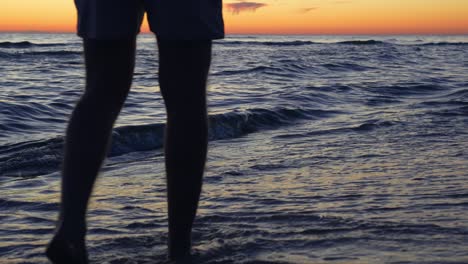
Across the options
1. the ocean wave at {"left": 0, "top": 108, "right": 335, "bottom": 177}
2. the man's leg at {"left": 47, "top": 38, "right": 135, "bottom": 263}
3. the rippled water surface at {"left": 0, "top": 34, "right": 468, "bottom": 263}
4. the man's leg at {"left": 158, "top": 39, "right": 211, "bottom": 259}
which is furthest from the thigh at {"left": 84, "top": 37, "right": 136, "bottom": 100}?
the ocean wave at {"left": 0, "top": 108, "right": 335, "bottom": 177}

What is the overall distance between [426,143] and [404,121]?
4.58 feet

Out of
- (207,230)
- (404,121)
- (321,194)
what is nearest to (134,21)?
(207,230)

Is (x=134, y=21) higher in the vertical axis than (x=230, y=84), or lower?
higher

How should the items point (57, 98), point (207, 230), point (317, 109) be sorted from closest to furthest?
point (207, 230)
point (317, 109)
point (57, 98)

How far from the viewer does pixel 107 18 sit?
1759 mm

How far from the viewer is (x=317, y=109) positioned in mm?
7566

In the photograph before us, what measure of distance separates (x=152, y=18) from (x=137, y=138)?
395 centimetres

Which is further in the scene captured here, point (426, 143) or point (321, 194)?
point (426, 143)

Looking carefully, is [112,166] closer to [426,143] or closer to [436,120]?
[426,143]

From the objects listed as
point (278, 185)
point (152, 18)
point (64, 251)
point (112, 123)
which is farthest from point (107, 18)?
point (278, 185)

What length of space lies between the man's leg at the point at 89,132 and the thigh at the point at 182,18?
0.44ft

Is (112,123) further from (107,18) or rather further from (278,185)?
(278,185)

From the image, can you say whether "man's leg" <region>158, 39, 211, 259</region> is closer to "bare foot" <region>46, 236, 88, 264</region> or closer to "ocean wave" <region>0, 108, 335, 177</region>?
"bare foot" <region>46, 236, 88, 264</region>

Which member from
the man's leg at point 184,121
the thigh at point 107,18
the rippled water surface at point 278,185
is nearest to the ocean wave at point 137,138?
the rippled water surface at point 278,185
